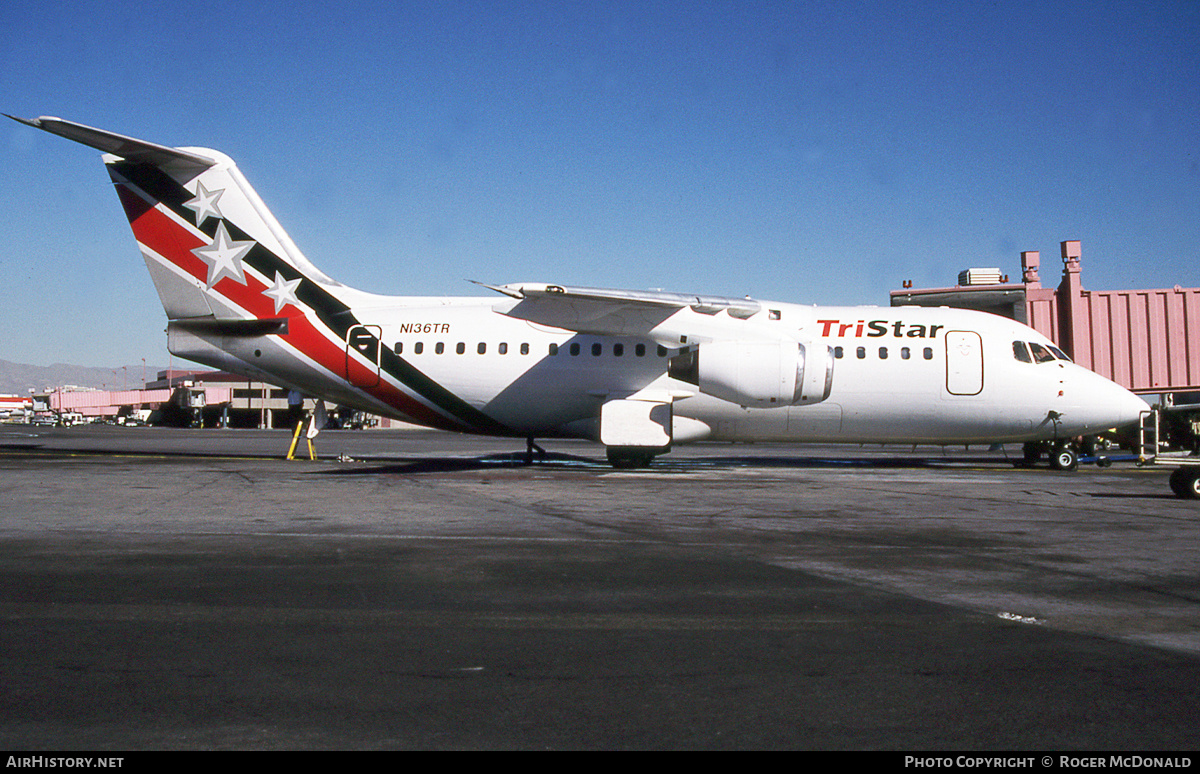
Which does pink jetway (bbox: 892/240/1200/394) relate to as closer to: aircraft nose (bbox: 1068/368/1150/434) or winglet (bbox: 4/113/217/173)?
aircraft nose (bbox: 1068/368/1150/434)

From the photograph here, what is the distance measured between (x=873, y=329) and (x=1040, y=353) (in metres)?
4.00

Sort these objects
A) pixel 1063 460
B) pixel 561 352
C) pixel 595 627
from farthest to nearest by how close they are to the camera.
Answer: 1. pixel 1063 460
2. pixel 561 352
3. pixel 595 627

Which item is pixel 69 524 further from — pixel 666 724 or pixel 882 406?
pixel 882 406

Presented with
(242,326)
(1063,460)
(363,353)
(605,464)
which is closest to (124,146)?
(242,326)

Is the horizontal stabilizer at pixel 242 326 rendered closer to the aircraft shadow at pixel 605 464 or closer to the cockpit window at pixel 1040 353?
the aircraft shadow at pixel 605 464

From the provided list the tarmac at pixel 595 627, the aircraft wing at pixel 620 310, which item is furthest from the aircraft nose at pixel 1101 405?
the tarmac at pixel 595 627

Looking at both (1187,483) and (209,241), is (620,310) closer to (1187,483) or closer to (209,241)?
(209,241)

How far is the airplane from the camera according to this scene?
1931 cm

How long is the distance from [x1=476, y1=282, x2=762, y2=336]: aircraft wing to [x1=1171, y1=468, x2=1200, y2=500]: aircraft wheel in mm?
8710

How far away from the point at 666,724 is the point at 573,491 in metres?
10.6

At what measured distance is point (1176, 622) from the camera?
5.58 meters

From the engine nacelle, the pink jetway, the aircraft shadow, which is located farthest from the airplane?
the pink jetway

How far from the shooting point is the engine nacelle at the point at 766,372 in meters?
18.2

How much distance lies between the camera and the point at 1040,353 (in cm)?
1981
